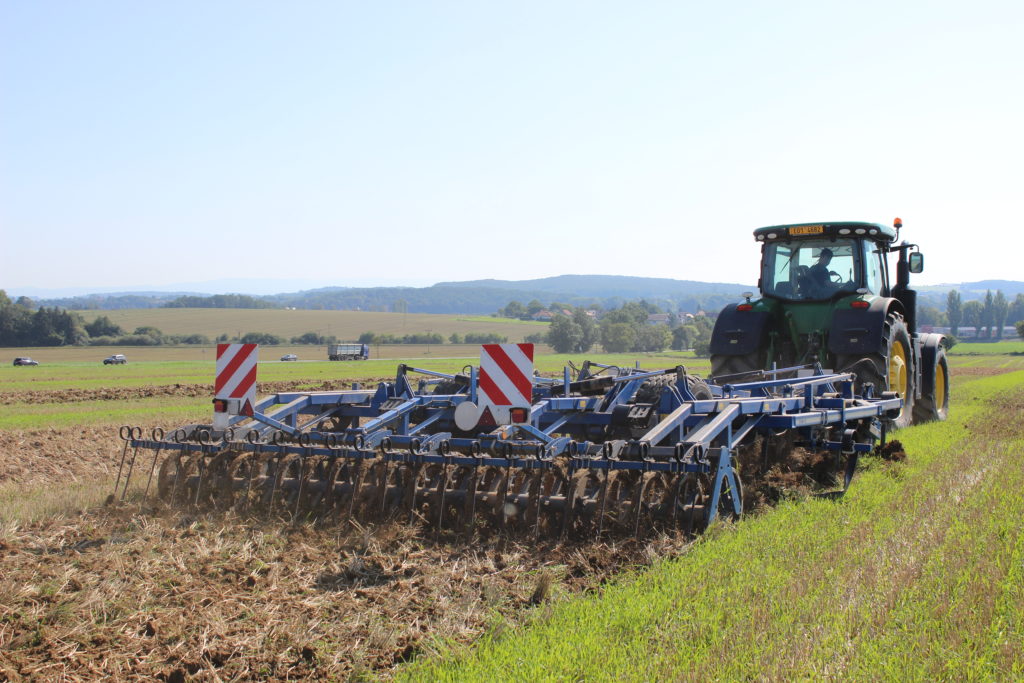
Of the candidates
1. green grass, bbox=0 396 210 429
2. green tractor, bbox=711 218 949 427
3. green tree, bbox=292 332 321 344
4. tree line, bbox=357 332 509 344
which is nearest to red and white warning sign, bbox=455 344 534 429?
green tractor, bbox=711 218 949 427

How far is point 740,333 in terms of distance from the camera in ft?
32.4

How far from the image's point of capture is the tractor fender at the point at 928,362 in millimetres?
11344

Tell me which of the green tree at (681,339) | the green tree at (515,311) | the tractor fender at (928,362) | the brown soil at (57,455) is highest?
the green tree at (515,311)

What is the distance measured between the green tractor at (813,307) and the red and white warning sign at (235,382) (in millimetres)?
5147

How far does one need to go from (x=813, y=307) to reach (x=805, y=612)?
6.84 metres

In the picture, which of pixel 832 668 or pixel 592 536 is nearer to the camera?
pixel 832 668

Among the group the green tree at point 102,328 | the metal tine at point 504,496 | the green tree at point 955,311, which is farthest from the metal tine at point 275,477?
the green tree at point 955,311

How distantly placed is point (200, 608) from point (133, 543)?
4.55ft

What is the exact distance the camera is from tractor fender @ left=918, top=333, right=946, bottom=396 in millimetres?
11344

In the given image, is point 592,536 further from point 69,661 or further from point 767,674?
point 69,661

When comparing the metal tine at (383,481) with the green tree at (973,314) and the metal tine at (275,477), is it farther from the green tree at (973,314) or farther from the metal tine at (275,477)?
the green tree at (973,314)

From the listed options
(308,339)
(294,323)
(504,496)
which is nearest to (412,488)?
(504,496)

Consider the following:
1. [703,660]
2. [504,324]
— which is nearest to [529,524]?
[703,660]

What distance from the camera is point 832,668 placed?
3.32 meters
